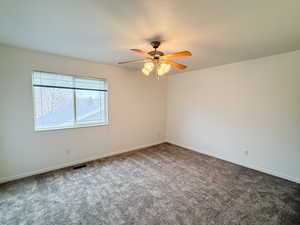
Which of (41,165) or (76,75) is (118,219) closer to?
(41,165)

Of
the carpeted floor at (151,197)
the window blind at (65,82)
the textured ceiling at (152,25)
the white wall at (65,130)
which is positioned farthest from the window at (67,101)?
the carpeted floor at (151,197)

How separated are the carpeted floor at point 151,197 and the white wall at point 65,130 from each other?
408 mm

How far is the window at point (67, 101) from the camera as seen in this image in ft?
9.18

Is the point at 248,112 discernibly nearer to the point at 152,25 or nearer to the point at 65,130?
the point at 152,25

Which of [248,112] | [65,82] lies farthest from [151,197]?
[65,82]

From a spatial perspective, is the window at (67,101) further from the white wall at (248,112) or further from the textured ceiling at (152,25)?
the white wall at (248,112)

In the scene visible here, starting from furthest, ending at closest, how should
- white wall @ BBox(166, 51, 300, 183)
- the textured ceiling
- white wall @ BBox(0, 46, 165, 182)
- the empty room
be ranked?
white wall @ BBox(166, 51, 300, 183), white wall @ BBox(0, 46, 165, 182), the empty room, the textured ceiling

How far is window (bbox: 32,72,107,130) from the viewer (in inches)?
110

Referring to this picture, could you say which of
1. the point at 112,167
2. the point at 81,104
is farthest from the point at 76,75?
the point at 112,167

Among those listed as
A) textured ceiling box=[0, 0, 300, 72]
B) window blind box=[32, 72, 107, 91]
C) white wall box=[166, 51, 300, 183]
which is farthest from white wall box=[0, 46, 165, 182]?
white wall box=[166, 51, 300, 183]

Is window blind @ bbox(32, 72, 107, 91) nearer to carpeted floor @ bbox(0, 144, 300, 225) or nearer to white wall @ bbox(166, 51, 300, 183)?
carpeted floor @ bbox(0, 144, 300, 225)

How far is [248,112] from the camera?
3113mm

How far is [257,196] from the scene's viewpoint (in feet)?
7.07

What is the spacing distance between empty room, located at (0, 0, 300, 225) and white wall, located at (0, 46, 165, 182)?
0.02m
